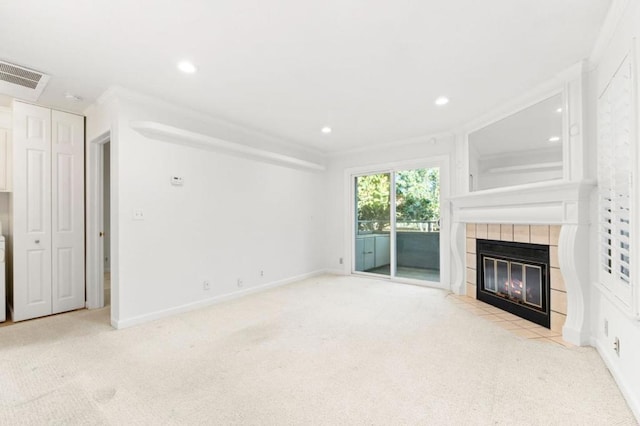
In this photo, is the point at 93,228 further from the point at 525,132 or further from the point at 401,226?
the point at 525,132

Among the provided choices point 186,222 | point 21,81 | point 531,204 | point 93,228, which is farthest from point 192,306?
point 531,204

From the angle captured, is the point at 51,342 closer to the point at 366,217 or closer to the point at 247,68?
the point at 247,68

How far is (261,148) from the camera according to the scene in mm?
4551

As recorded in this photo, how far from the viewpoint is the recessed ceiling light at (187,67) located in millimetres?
2500

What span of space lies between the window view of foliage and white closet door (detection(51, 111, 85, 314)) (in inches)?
168

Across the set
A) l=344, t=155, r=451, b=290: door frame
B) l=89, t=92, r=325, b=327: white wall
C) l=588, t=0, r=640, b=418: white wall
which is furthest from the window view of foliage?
l=588, t=0, r=640, b=418: white wall

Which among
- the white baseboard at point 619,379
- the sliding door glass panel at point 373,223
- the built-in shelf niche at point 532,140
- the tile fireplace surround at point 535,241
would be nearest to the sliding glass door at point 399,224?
the sliding door glass panel at point 373,223

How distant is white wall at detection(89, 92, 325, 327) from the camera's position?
3.06 m

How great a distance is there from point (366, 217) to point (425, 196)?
3.91 ft

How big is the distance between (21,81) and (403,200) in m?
4.97

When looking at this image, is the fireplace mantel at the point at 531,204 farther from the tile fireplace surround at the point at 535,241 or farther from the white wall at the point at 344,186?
the white wall at the point at 344,186

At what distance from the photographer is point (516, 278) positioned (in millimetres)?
3416

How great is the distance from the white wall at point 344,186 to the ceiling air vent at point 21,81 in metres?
4.25

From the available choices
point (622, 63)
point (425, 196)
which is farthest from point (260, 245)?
point (622, 63)
